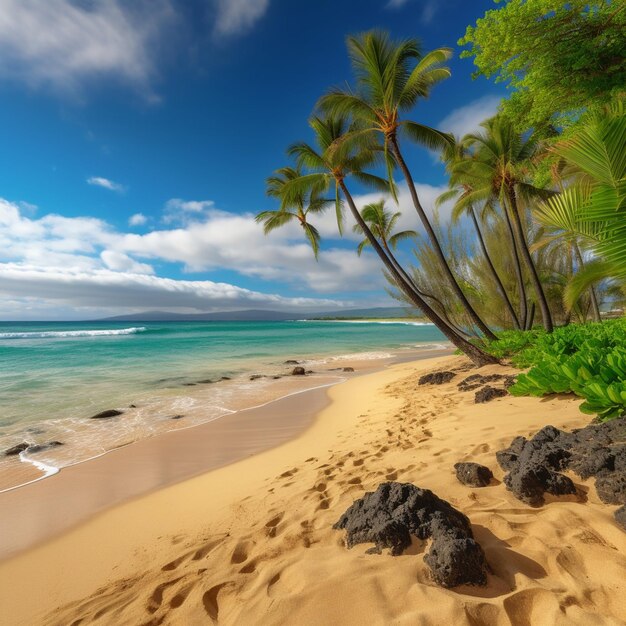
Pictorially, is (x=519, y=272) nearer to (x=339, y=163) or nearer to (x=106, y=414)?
(x=339, y=163)

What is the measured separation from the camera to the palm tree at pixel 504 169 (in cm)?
1156

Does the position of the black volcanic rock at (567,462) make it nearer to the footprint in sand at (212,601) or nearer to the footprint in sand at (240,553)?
the footprint in sand at (240,553)

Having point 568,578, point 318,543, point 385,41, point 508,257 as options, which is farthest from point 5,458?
point 508,257

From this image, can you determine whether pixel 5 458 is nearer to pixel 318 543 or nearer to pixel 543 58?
pixel 318 543

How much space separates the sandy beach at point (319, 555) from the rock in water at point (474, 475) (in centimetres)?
9

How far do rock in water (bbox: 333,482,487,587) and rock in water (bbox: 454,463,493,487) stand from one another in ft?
2.13

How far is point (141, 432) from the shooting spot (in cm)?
669

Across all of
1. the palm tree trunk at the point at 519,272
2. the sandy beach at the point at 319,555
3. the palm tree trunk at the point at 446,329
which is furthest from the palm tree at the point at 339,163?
the sandy beach at the point at 319,555

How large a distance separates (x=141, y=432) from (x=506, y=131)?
592 inches

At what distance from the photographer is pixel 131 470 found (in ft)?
15.9

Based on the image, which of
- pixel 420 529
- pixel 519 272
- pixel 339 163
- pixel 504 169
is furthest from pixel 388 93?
pixel 420 529

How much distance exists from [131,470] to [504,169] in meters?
14.2

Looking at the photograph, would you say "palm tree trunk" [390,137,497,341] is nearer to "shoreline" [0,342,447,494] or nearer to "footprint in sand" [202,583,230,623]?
"shoreline" [0,342,447,494]

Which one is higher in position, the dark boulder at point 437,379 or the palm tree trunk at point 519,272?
the palm tree trunk at point 519,272
